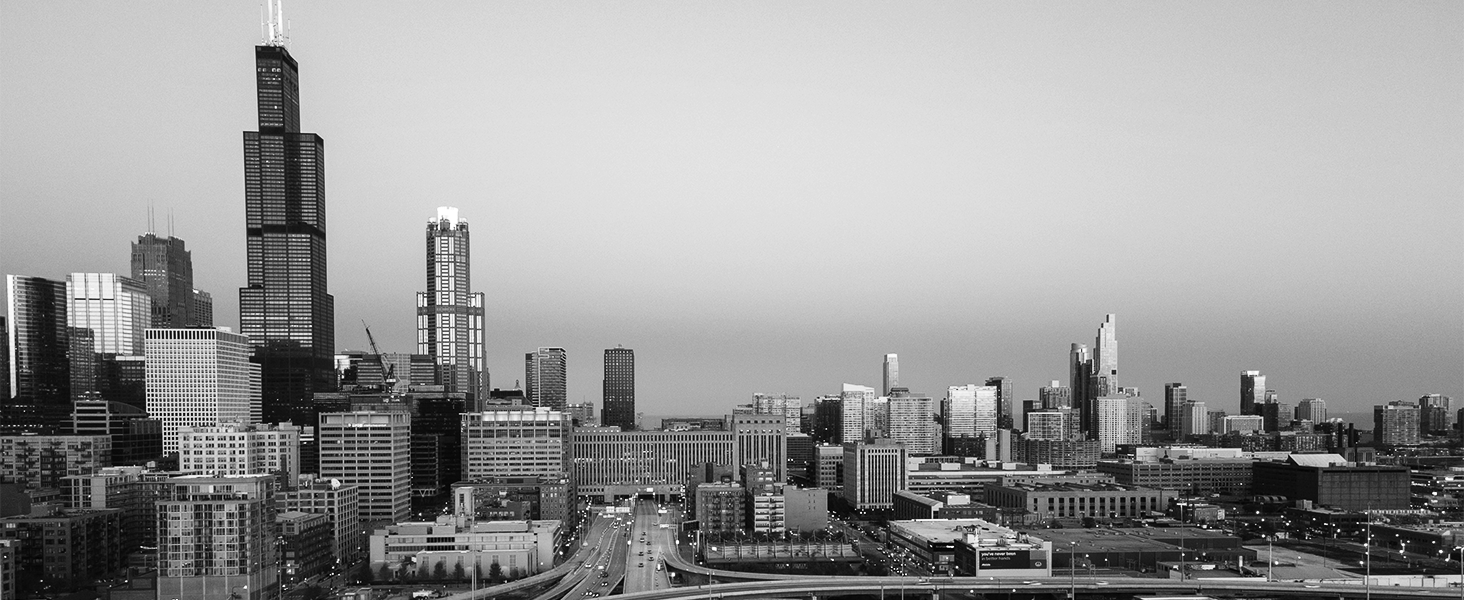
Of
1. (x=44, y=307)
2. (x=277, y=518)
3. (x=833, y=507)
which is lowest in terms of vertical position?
(x=833, y=507)

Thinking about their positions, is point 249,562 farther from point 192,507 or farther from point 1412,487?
point 1412,487

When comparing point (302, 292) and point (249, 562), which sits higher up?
point (302, 292)

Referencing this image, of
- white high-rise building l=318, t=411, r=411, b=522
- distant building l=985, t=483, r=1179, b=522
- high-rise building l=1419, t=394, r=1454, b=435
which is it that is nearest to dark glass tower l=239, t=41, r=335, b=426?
white high-rise building l=318, t=411, r=411, b=522

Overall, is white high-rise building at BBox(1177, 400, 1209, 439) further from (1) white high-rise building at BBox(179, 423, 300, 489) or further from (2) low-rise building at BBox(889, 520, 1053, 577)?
(1) white high-rise building at BBox(179, 423, 300, 489)

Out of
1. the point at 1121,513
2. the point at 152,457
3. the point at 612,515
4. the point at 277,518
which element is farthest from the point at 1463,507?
the point at 152,457

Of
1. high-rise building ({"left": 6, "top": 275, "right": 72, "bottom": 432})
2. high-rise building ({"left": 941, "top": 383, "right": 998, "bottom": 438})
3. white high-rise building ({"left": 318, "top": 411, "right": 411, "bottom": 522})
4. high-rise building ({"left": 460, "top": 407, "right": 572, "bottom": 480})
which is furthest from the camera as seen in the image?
high-rise building ({"left": 941, "top": 383, "right": 998, "bottom": 438})

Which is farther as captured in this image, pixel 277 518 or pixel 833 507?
pixel 833 507
